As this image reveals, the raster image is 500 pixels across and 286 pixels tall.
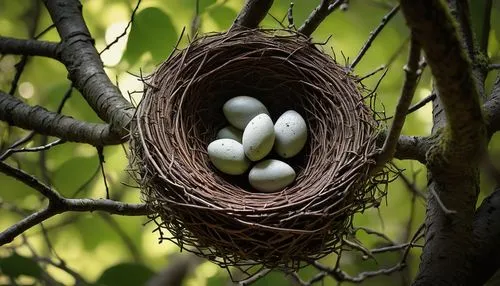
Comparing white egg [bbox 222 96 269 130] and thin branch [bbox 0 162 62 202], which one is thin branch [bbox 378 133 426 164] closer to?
white egg [bbox 222 96 269 130]

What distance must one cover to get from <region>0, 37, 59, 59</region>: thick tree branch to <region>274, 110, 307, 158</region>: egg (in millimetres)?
530

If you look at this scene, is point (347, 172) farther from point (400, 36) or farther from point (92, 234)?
point (92, 234)

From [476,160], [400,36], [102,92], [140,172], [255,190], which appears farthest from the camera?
[400,36]

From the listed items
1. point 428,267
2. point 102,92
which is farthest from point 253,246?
point 102,92

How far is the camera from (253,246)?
0.91 metres

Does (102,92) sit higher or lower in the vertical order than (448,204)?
higher

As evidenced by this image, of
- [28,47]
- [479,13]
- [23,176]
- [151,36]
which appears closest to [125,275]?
[23,176]

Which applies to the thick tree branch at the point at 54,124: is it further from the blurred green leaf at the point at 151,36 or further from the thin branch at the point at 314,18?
the thin branch at the point at 314,18

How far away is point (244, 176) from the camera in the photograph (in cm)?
112

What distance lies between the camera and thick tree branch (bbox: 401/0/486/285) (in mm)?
695

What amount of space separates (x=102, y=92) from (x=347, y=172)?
19.0 inches

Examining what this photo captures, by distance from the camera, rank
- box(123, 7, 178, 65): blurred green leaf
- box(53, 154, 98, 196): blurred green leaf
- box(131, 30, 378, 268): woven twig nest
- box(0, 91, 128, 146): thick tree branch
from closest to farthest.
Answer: box(131, 30, 378, 268): woven twig nest → box(0, 91, 128, 146): thick tree branch → box(123, 7, 178, 65): blurred green leaf → box(53, 154, 98, 196): blurred green leaf

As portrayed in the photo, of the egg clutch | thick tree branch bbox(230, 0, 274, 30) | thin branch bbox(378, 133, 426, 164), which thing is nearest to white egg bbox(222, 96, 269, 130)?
the egg clutch

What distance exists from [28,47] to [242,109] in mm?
573
